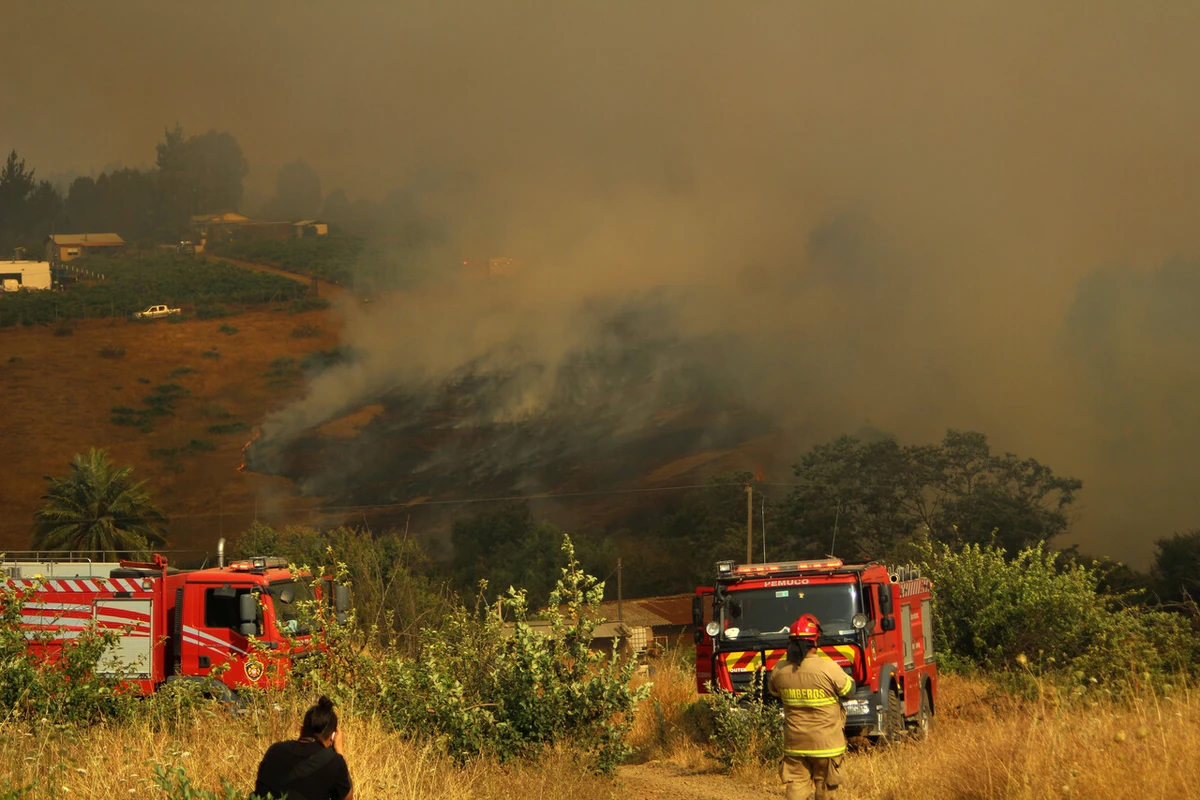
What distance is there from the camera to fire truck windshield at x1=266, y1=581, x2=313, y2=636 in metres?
17.3

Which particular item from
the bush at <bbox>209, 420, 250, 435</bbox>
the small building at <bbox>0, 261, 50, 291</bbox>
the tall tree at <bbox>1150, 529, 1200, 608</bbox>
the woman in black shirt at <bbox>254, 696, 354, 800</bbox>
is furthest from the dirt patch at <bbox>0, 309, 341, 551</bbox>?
the woman in black shirt at <bbox>254, 696, 354, 800</bbox>

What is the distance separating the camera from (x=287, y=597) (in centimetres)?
1748

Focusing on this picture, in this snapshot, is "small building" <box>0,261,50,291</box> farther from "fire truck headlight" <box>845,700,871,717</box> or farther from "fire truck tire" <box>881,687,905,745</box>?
"fire truck headlight" <box>845,700,871,717</box>

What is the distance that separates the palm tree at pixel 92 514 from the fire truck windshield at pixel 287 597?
119 feet

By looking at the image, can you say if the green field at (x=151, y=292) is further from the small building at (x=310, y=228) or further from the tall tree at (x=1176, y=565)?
the tall tree at (x=1176, y=565)

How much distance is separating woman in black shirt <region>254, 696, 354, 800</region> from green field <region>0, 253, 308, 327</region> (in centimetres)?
12239

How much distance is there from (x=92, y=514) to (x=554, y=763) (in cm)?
4734

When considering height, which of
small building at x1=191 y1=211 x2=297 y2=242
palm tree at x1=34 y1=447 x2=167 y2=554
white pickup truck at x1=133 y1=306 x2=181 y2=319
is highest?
small building at x1=191 y1=211 x2=297 y2=242

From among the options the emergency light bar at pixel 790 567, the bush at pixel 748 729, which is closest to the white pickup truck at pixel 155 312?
the emergency light bar at pixel 790 567

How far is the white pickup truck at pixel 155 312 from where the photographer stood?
119m

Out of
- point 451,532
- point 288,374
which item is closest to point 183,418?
point 288,374

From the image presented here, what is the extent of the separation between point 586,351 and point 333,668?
116 metres

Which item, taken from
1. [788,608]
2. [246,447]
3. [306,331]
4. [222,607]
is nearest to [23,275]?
[306,331]

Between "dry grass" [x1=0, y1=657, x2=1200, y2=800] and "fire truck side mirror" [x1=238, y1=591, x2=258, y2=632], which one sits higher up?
"fire truck side mirror" [x1=238, y1=591, x2=258, y2=632]
